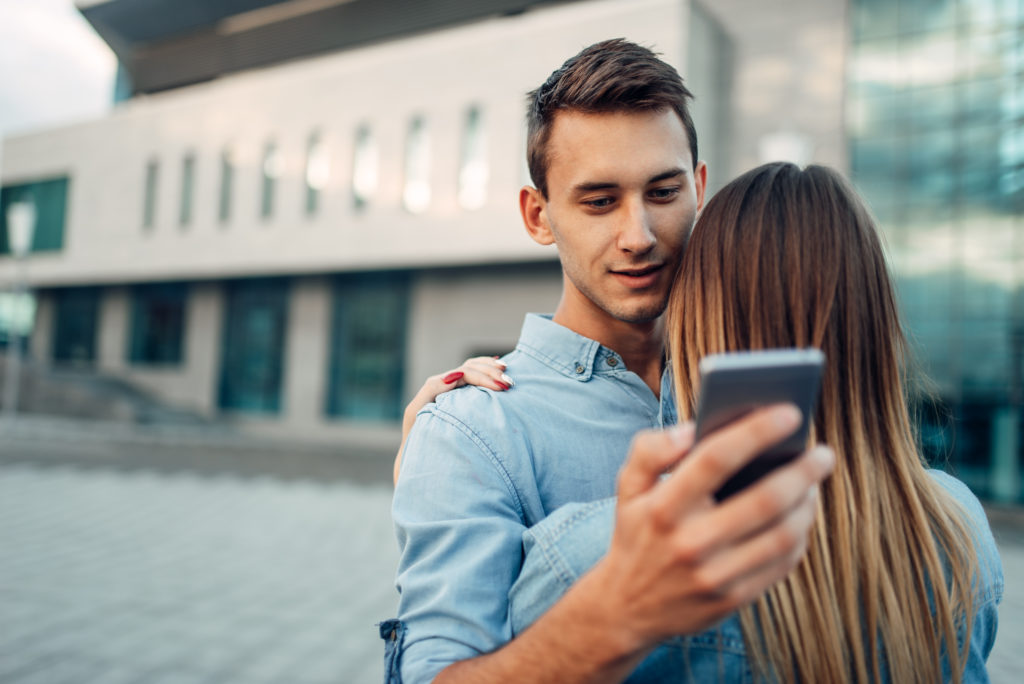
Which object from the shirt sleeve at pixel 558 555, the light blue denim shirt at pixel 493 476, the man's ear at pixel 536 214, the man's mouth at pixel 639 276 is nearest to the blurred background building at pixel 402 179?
the man's ear at pixel 536 214

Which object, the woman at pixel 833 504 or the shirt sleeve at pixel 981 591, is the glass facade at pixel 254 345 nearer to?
the woman at pixel 833 504

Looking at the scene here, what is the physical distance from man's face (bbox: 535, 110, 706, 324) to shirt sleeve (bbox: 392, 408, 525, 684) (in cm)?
50

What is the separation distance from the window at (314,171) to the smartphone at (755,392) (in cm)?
1836

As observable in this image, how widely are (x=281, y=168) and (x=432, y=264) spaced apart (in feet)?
16.6

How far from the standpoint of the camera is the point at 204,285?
21953 mm

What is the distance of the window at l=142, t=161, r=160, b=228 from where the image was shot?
20.9 meters

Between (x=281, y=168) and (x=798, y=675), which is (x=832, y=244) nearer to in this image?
(x=798, y=675)

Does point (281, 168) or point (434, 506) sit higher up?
point (281, 168)

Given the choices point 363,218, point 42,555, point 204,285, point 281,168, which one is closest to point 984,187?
point 363,218

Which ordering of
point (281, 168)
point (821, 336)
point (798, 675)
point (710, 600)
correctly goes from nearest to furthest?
1. point (710, 600)
2. point (798, 675)
3. point (821, 336)
4. point (281, 168)

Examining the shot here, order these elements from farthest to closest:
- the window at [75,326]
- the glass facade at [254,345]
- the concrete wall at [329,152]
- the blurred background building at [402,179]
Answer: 1. the window at [75,326]
2. the glass facade at [254,345]
3. the concrete wall at [329,152]
4. the blurred background building at [402,179]

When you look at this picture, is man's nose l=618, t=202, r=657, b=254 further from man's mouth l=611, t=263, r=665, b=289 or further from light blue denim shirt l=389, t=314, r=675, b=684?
light blue denim shirt l=389, t=314, r=675, b=684

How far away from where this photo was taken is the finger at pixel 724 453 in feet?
2.15

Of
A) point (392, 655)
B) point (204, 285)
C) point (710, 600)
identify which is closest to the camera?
point (710, 600)
